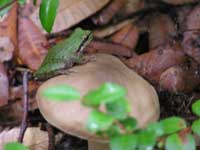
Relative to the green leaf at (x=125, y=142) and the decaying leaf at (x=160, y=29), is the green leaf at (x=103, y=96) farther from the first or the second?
the decaying leaf at (x=160, y=29)

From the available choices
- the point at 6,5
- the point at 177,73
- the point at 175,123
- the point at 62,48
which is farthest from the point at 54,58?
the point at 175,123

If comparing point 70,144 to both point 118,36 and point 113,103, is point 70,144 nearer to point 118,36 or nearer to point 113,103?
point 118,36

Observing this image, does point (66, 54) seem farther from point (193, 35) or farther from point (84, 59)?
point (193, 35)

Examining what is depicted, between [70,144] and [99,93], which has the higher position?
[99,93]

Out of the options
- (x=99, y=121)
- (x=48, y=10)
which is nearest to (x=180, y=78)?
(x=48, y=10)

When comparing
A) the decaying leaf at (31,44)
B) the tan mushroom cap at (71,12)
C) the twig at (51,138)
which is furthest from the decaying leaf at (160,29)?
the twig at (51,138)

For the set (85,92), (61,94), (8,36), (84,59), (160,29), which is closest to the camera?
(61,94)
